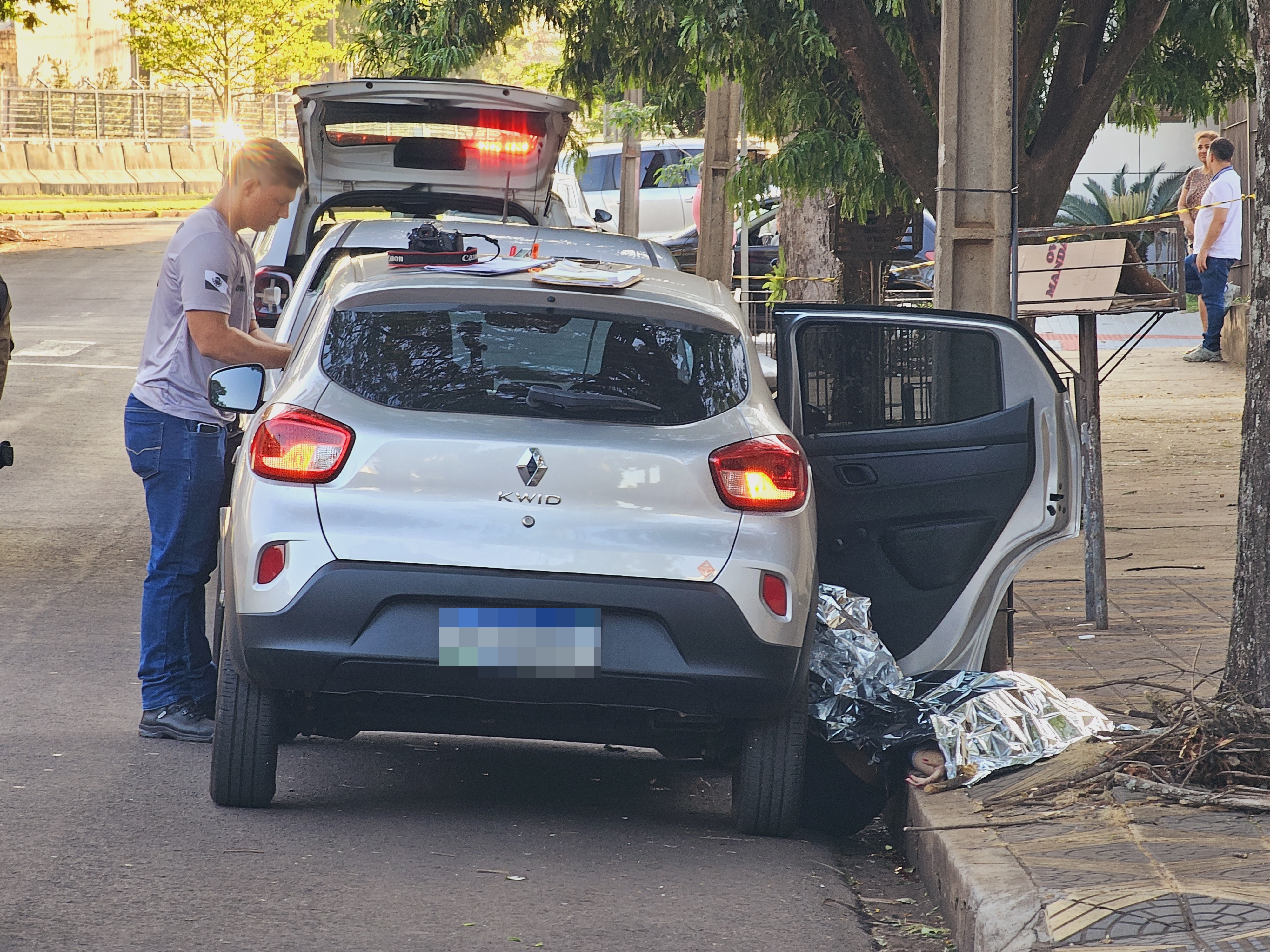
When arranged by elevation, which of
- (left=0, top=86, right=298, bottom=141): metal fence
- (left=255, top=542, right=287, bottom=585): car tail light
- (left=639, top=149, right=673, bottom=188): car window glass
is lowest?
(left=255, top=542, right=287, bottom=585): car tail light

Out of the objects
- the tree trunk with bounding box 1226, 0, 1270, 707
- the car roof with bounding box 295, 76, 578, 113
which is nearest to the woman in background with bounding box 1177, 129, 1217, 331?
the car roof with bounding box 295, 76, 578, 113

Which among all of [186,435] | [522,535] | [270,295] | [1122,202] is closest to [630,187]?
[1122,202]

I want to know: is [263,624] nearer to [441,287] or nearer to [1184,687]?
[441,287]

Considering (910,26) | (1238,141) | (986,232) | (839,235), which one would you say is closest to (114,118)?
(1238,141)

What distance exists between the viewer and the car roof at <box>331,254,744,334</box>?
483cm

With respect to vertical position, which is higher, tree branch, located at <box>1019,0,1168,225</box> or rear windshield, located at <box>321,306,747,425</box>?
tree branch, located at <box>1019,0,1168,225</box>

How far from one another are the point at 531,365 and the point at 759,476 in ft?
2.31

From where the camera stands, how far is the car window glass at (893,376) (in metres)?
5.46

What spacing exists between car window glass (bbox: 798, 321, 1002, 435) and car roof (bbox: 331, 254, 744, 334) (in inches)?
16.4

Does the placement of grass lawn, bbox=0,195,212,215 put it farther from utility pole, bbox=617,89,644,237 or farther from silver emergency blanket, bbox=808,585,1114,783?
silver emergency blanket, bbox=808,585,1114,783

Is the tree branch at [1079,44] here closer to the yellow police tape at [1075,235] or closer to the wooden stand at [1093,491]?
the yellow police tape at [1075,235]

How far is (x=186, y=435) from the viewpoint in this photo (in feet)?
18.9

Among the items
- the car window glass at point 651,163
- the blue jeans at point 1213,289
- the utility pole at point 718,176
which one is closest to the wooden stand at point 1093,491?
the utility pole at point 718,176

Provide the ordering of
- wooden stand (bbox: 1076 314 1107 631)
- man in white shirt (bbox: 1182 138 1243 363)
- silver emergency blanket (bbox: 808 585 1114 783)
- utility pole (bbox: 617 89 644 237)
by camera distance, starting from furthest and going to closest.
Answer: utility pole (bbox: 617 89 644 237), man in white shirt (bbox: 1182 138 1243 363), wooden stand (bbox: 1076 314 1107 631), silver emergency blanket (bbox: 808 585 1114 783)
